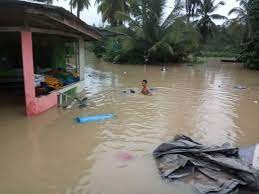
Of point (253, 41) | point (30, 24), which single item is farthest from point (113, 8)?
point (30, 24)

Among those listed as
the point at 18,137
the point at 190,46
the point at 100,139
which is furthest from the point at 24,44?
the point at 190,46

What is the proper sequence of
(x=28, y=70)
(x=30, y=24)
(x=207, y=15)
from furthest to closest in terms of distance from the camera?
(x=207, y=15), (x=30, y=24), (x=28, y=70)

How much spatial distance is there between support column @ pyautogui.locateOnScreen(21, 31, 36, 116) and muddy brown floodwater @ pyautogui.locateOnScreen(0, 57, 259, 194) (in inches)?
17.1

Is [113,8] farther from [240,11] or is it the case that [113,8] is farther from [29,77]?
[29,77]

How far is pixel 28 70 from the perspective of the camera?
704 cm

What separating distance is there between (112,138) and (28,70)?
3.06 m

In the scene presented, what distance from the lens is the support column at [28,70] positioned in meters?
6.93

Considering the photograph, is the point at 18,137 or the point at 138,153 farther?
the point at 18,137

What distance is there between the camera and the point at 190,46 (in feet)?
75.3

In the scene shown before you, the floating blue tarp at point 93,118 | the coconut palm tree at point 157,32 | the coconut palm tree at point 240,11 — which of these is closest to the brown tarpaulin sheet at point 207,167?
the floating blue tarp at point 93,118

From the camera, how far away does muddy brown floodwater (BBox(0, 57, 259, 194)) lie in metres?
3.88

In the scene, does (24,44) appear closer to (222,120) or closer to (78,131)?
(78,131)

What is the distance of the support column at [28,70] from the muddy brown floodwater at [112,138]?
1.43ft

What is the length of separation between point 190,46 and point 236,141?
18.3 m
